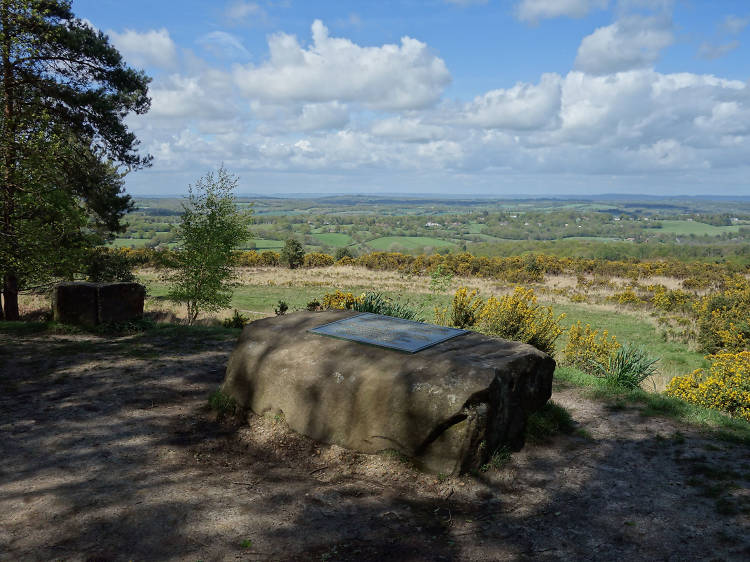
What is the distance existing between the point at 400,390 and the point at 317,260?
35934 millimetres

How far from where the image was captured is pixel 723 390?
7.11m

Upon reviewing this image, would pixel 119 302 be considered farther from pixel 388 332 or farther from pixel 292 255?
pixel 292 255

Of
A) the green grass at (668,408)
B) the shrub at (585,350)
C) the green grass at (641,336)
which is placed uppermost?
the green grass at (668,408)

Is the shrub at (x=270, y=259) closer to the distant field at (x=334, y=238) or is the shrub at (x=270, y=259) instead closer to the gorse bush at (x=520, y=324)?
the distant field at (x=334, y=238)

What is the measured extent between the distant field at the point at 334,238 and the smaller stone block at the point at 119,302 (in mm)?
49430

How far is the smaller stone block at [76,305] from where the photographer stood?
983 centimetres

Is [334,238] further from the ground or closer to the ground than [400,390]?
closer to the ground

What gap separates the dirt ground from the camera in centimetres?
338

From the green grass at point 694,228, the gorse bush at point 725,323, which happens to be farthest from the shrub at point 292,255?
the green grass at point 694,228

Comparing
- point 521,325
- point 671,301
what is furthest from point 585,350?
point 671,301

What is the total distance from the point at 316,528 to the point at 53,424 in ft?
12.4

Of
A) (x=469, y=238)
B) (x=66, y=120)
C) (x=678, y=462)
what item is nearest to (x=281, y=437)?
(x=678, y=462)

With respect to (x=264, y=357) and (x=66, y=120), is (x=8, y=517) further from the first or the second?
(x=66, y=120)

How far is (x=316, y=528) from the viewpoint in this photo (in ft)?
11.7
